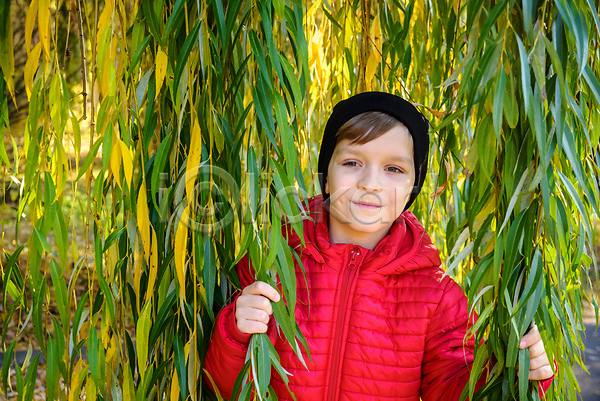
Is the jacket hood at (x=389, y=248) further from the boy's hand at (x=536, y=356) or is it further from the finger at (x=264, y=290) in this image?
the boy's hand at (x=536, y=356)

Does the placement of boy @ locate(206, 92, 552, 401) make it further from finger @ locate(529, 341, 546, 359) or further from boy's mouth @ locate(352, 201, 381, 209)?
finger @ locate(529, 341, 546, 359)

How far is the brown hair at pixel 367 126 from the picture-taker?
0.95m

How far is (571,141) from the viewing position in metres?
0.66

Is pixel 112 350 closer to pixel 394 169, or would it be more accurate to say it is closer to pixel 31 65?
pixel 31 65

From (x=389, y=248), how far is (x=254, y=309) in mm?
283

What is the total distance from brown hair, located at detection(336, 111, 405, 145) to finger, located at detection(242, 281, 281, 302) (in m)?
0.32

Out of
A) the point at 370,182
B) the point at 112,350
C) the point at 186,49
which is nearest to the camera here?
the point at 186,49

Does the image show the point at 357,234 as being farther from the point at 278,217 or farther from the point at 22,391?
the point at 22,391

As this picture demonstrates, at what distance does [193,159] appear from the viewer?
0.74 metres

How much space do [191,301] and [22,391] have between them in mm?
286

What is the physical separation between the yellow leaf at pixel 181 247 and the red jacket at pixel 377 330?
0.21 m

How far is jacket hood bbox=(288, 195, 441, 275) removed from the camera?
95 centimetres

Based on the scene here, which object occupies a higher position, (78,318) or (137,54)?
(137,54)

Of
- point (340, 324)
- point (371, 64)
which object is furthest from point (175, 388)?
point (371, 64)
